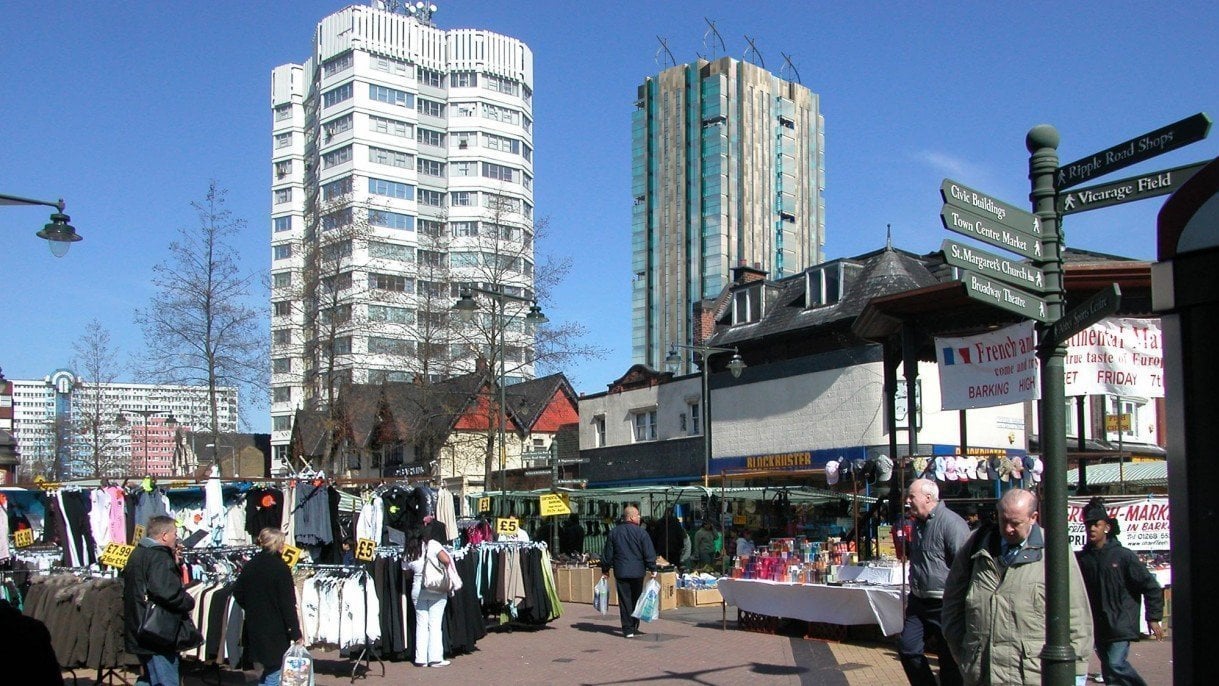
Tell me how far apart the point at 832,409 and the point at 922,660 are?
25.4 m

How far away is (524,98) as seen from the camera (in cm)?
10544

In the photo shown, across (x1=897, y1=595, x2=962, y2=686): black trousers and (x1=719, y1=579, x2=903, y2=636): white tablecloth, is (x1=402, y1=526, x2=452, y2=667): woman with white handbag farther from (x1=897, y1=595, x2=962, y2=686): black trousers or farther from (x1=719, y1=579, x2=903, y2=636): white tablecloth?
(x1=897, y1=595, x2=962, y2=686): black trousers

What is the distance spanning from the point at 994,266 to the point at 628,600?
402 inches

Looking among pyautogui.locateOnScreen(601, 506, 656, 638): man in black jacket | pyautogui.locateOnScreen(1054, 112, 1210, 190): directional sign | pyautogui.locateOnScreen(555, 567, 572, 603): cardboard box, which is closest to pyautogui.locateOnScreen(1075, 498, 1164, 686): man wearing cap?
pyautogui.locateOnScreen(1054, 112, 1210, 190): directional sign

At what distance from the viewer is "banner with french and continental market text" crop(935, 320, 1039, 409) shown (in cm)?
1045

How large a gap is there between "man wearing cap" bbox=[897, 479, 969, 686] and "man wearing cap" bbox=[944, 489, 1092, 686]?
1938mm

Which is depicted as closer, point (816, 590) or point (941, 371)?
point (941, 371)

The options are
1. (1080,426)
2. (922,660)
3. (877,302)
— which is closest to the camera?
(922,660)

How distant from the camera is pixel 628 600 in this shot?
15219mm

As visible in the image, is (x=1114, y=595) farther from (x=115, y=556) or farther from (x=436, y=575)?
(x=115, y=556)

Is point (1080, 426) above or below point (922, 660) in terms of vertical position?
above

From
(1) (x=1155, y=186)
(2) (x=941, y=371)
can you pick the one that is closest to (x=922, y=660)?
(1) (x=1155, y=186)

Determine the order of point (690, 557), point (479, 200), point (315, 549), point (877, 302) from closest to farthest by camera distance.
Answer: point (877, 302), point (315, 549), point (690, 557), point (479, 200)

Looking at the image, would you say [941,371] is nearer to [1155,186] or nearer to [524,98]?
[1155,186]
